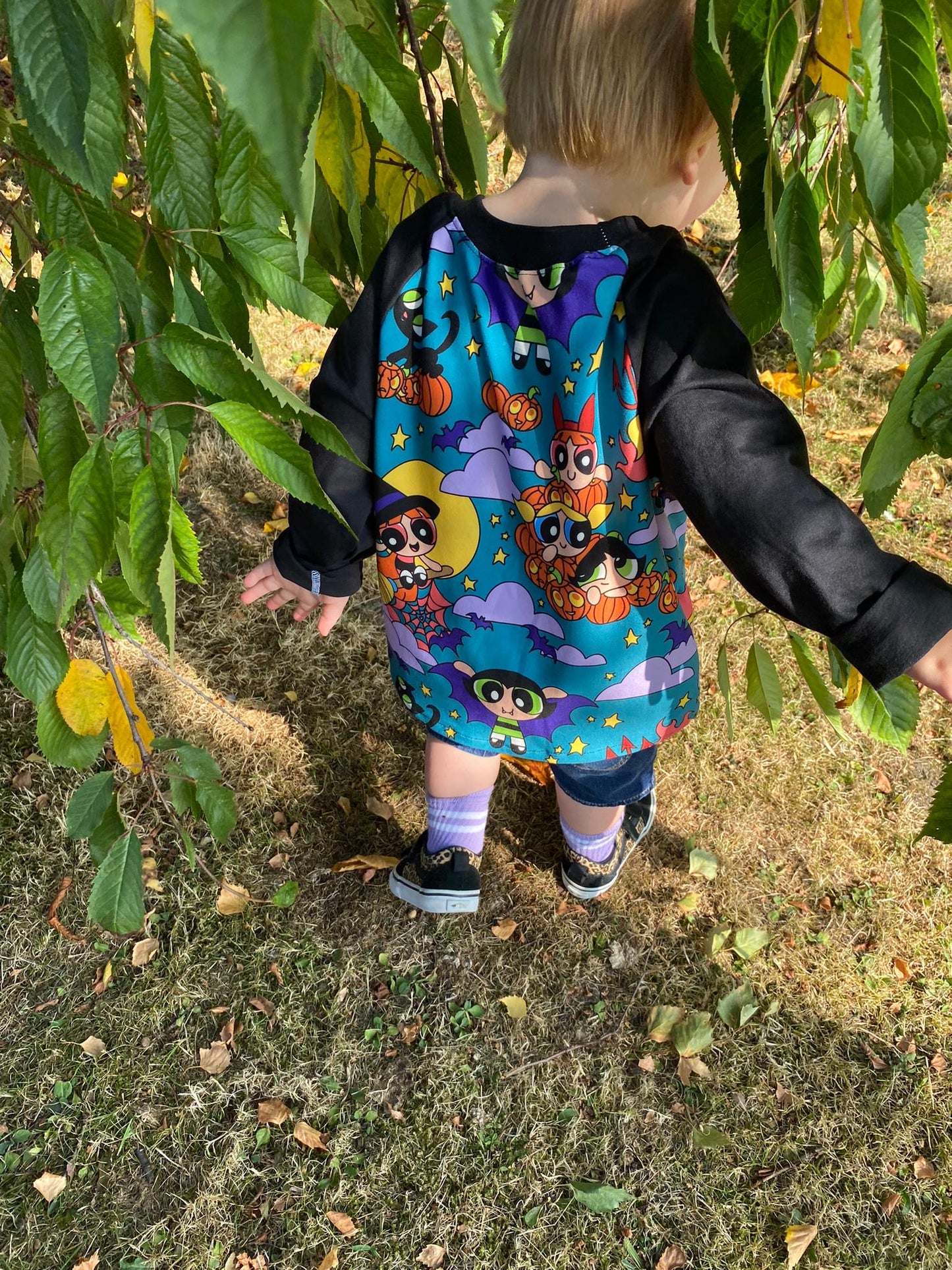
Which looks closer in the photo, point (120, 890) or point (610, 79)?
point (610, 79)

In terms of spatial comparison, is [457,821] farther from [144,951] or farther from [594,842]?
[144,951]

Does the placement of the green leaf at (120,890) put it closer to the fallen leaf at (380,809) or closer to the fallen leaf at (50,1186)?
the fallen leaf at (50,1186)

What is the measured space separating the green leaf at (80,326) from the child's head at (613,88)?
Result: 1.99 feet

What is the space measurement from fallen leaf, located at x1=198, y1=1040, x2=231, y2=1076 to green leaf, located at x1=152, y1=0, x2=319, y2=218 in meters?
1.89

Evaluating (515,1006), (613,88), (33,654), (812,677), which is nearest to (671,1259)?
(515,1006)

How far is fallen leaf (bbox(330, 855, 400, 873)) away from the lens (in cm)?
212

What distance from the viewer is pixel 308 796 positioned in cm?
225

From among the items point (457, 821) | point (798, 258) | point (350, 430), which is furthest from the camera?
point (457, 821)

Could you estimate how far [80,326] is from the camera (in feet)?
2.49

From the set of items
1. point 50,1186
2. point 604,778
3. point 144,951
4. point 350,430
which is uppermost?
point 350,430

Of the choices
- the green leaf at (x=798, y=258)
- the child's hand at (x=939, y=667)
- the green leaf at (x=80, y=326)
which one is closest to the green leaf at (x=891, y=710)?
the child's hand at (x=939, y=667)

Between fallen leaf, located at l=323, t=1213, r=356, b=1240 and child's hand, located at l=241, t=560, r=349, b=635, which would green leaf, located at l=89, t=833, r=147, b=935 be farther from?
fallen leaf, located at l=323, t=1213, r=356, b=1240

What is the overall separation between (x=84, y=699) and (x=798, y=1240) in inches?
57.4

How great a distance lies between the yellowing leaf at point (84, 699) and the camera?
117 cm
